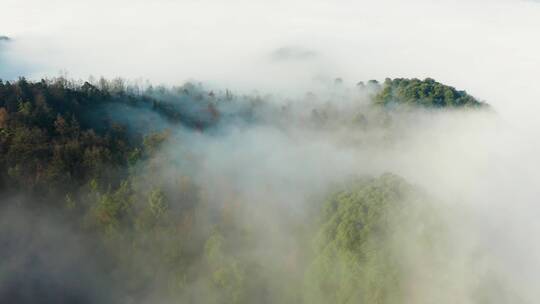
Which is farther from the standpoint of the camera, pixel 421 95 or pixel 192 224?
pixel 421 95

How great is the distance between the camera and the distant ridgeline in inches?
3410

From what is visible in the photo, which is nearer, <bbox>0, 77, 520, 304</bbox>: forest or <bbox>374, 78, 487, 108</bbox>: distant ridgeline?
<bbox>0, 77, 520, 304</bbox>: forest

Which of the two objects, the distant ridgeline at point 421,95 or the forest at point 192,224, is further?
the distant ridgeline at point 421,95

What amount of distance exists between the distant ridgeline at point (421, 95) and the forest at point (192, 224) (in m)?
42.4

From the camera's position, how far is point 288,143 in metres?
58.4

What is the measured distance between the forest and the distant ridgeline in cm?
4243

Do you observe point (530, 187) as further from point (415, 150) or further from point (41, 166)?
point (41, 166)

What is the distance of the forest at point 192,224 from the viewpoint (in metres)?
32.9

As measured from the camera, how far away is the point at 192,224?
38.4 metres

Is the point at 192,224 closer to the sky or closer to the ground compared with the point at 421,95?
closer to the sky

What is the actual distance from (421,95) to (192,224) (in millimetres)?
59912

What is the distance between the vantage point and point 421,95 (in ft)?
288

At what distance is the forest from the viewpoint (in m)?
32.9

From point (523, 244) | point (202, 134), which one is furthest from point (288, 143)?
point (523, 244)
